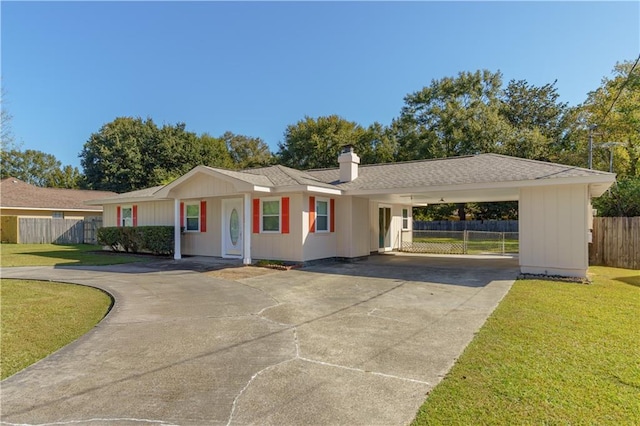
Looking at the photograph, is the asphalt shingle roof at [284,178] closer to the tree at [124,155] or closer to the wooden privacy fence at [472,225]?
the wooden privacy fence at [472,225]

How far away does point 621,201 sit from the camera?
17031 millimetres

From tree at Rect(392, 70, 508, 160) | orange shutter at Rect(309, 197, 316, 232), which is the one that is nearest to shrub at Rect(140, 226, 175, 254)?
orange shutter at Rect(309, 197, 316, 232)

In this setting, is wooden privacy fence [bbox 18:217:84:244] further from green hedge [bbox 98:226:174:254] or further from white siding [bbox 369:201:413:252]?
white siding [bbox 369:201:413:252]

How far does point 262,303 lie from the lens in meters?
6.68

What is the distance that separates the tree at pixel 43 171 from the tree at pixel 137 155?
16575 millimetres

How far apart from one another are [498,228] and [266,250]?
24475 mm

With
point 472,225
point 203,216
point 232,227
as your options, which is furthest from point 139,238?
point 472,225

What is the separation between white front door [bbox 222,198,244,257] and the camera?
13.1 m

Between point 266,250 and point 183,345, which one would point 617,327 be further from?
point 266,250

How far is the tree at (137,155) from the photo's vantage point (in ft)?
113

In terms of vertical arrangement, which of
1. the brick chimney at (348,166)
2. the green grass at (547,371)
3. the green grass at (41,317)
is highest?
the brick chimney at (348,166)

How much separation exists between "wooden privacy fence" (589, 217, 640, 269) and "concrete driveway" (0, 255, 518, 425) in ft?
24.8

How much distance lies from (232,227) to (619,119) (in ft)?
83.9

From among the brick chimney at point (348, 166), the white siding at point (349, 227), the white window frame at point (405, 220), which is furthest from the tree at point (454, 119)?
the white siding at point (349, 227)
